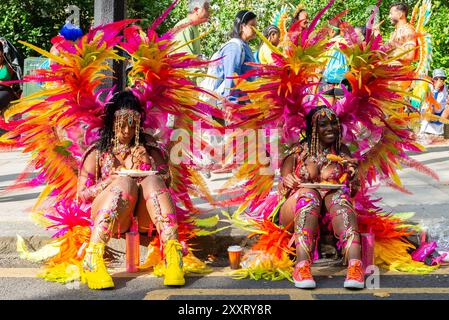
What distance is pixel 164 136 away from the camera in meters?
3.95

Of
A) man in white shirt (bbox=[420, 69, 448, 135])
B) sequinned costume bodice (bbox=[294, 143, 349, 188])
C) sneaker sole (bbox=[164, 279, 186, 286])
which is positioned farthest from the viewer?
man in white shirt (bbox=[420, 69, 448, 135])

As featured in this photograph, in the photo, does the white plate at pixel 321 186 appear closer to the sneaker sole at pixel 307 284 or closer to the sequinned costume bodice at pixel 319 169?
the sequinned costume bodice at pixel 319 169

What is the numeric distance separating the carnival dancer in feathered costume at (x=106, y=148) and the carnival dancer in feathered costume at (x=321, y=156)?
405 millimetres

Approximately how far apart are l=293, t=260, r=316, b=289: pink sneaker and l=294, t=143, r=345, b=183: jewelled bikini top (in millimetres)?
594

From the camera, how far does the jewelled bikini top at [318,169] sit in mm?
3635

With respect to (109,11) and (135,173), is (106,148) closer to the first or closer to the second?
(135,173)

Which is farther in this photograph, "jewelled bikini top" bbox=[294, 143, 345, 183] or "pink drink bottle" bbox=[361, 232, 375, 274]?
"jewelled bikini top" bbox=[294, 143, 345, 183]

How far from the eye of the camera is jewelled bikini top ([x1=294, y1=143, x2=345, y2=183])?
3.63m

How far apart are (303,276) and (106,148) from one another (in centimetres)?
148

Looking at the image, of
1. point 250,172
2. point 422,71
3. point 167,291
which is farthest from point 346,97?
point 422,71

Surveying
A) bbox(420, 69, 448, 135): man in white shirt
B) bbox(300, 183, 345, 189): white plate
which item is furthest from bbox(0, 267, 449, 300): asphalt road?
bbox(420, 69, 448, 135): man in white shirt

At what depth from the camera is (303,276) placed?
10.6ft

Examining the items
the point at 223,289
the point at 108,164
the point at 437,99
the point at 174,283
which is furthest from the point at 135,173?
the point at 437,99

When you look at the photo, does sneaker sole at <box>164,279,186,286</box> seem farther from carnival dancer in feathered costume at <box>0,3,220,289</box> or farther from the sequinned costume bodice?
the sequinned costume bodice
